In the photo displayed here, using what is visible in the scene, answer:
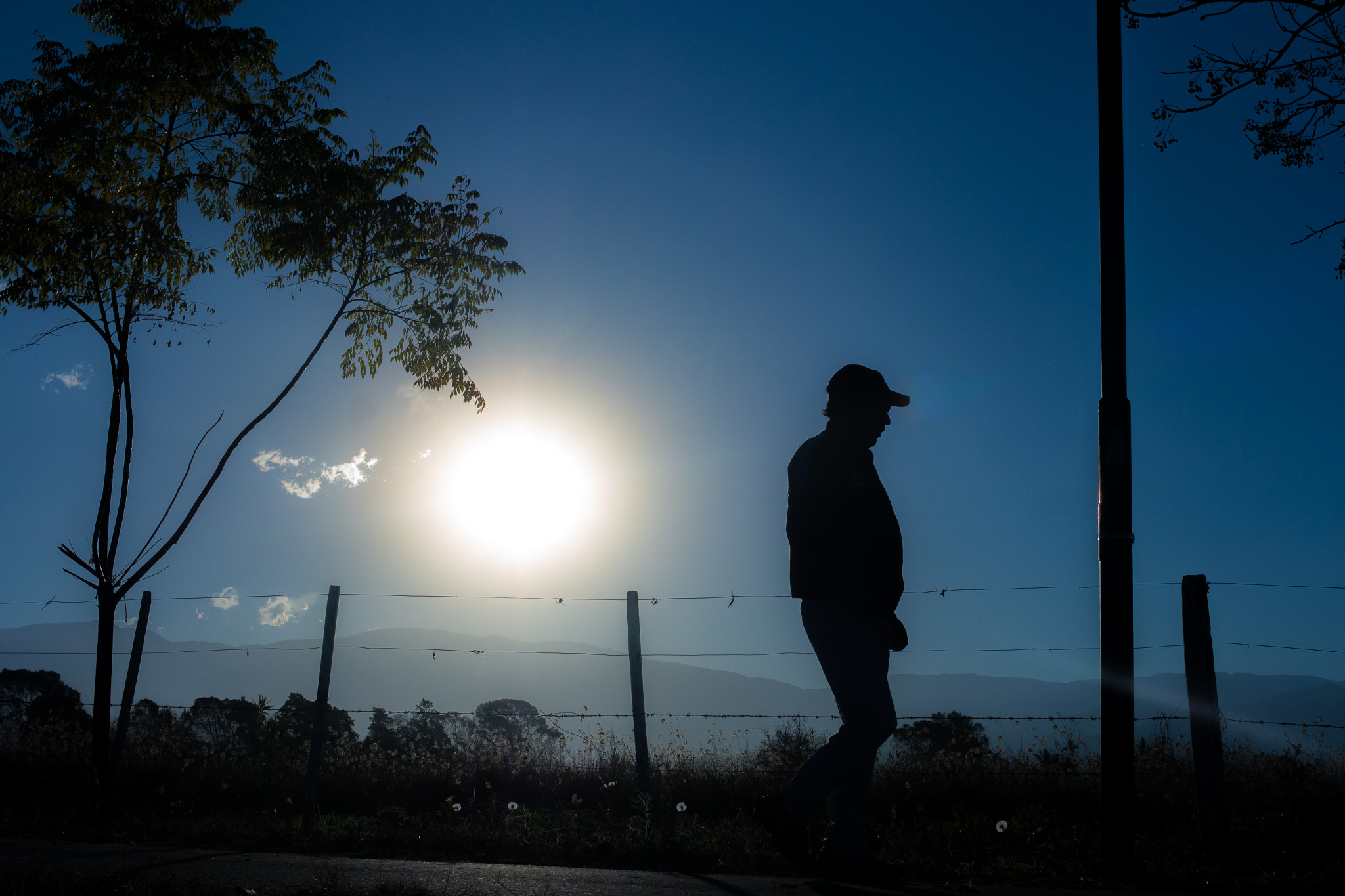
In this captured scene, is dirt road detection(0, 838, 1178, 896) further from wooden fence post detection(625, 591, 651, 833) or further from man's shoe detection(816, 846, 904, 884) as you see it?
wooden fence post detection(625, 591, 651, 833)

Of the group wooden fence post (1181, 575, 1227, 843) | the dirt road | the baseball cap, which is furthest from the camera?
wooden fence post (1181, 575, 1227, 843)

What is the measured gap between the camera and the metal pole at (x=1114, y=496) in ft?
13.2

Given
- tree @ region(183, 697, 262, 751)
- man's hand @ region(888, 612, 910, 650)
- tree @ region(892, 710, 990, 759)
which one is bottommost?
tree @ region(183, 697, 262, 751)

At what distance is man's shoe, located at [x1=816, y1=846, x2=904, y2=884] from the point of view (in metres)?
3.46

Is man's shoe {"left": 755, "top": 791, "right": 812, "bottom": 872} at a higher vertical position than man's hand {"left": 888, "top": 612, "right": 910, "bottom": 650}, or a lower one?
lower

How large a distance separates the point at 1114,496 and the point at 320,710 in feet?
19.9

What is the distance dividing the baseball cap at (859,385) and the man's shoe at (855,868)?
6.62ft

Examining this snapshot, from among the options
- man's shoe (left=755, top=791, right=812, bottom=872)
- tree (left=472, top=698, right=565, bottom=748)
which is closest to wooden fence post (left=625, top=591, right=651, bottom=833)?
tree (left=472, top=698, right=565, bottom=748)

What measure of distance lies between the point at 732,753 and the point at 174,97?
323 inches

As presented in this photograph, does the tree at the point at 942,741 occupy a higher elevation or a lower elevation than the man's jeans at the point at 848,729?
lower

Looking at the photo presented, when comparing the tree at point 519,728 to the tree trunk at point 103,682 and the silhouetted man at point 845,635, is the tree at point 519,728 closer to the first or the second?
the tree trunk at point 103,682

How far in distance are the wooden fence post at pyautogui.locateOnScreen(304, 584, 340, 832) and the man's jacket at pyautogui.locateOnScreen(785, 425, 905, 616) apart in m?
4.68

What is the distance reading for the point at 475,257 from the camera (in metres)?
9.25

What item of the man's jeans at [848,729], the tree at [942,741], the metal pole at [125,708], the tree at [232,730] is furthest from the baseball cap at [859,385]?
the metal pole at [125,708]
